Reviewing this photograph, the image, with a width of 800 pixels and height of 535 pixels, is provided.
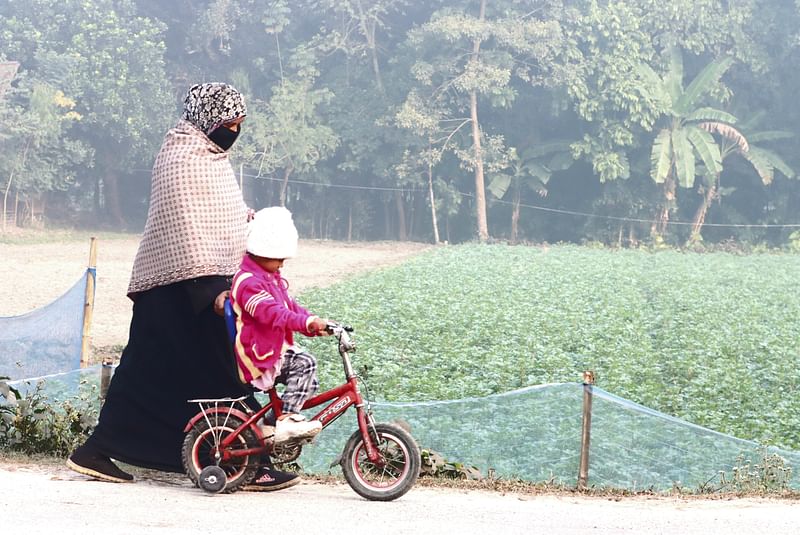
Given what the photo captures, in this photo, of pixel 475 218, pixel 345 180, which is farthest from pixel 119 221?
pixel 475 218

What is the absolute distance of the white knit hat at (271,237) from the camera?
14.6 ft

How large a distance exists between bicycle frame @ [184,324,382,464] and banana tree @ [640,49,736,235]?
1137 inches

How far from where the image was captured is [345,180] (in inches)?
1587

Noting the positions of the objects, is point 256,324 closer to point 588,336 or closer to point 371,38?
point 588,336

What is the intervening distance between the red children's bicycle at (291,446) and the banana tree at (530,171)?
31.8m

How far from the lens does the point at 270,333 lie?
14.6ft

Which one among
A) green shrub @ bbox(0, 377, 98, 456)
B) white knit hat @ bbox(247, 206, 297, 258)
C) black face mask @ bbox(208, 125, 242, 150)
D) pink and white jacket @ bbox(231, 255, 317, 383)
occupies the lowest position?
green shrub @ bbox(0, 377, 98, 456)

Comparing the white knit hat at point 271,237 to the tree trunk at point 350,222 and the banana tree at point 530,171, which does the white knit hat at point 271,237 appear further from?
the tree trunk at point 350,222

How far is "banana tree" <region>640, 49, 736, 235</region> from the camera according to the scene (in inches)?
1300

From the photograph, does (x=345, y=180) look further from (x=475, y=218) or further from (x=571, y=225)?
(x=571, y=225)

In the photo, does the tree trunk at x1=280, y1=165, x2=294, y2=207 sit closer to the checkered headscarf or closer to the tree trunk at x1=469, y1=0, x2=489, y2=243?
the tree trunk at x1=469, y1=0, x2=489, y2=243

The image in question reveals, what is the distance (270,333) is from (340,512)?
0.76 meters

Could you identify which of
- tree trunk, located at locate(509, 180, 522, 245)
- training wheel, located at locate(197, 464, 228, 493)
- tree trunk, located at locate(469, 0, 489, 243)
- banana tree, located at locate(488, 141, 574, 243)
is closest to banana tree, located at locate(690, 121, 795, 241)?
banana tree, located at locate(488, 141, 574, 243)

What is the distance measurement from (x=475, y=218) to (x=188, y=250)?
3503 centimetres
